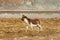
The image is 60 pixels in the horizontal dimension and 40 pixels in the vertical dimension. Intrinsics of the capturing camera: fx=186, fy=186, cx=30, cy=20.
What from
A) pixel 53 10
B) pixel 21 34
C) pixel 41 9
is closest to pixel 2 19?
pixel 21 34

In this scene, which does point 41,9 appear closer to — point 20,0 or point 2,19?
point 20,0

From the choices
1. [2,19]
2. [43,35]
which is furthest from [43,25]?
[2,19]

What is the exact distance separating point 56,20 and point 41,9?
8.8 inches

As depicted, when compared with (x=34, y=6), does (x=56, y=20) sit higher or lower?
lower

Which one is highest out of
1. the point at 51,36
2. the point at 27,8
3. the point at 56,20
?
the point at 27,8

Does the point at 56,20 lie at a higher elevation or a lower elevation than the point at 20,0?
lower

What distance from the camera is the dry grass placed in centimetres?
218

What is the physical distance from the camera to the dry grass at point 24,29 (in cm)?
218

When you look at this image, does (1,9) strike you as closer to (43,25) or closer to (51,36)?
(43,25)

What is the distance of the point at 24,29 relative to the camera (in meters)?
2.22

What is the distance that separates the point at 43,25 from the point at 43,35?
125 mm

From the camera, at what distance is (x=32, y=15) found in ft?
7.33

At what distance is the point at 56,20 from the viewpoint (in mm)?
2229

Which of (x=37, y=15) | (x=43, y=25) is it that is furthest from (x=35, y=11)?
(x=43, y=25)
